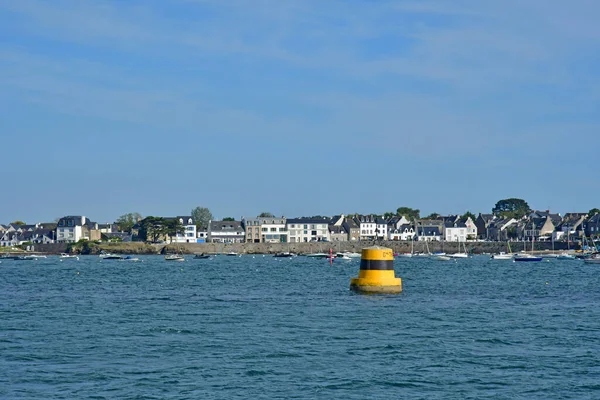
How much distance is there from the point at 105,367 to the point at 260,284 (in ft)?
164

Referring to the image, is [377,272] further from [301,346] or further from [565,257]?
[565,257]

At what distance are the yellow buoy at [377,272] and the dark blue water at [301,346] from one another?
1.18 m

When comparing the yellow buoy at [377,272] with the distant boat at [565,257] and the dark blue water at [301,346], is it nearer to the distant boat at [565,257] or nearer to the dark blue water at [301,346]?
the dark blue water at [301,346]

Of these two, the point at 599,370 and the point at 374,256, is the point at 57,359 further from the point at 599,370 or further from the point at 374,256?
the point at 374,256

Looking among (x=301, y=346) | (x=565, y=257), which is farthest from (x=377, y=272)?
(x=565, y=257)

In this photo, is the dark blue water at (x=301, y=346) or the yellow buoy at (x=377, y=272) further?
the yellow buoy at (x=377, y=272)

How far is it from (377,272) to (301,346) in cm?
2315

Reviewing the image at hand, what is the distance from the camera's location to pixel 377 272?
6050 centimetres

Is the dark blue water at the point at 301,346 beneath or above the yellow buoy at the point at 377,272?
beneath

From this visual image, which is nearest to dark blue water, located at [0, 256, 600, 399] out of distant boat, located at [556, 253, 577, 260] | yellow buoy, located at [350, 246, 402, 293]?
yellow buoy, located at [350, 246, 402, 293]

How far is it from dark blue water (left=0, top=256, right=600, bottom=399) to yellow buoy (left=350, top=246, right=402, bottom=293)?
3.87 feet

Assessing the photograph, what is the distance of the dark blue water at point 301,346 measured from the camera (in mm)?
29281

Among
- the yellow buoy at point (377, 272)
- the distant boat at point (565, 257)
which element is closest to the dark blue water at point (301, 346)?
the yellow buoy at point (377, 272)

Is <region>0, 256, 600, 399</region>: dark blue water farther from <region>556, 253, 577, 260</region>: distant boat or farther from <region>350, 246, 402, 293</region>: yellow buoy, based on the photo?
<region>556, 253, 577, 260</region>: distant boat
